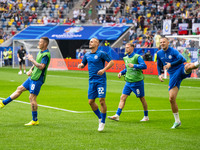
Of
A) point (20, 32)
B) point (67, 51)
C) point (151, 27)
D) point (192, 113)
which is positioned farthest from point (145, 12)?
point (192, 113)

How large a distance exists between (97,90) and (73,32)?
1506 inches

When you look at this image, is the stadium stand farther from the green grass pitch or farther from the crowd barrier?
the green grass pitch

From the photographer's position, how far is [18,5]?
58.2 metres

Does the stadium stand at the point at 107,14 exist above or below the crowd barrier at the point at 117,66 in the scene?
above

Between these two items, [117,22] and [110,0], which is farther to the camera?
[110,0]

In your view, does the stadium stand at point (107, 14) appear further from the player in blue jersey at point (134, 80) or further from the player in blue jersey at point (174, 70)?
the player in blue jersey at point (174, 70)

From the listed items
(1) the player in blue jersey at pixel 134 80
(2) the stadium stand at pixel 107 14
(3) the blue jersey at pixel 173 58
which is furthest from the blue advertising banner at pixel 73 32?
(3) the blue jersey at pixel 173 58

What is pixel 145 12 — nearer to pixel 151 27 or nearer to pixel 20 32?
pixel 151 27

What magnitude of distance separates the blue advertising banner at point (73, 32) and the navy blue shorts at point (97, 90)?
1338 inches

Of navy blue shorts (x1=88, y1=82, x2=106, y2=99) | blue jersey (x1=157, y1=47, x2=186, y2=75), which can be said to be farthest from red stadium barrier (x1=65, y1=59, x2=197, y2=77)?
navy blue shorts (x1=88, y1=82, x2=106, y2=99)

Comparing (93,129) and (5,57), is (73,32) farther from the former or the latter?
(93,129)

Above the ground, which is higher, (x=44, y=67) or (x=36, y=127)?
(x=44, y=67)

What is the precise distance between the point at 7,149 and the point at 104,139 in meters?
2.10

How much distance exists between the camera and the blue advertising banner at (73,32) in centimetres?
4509
